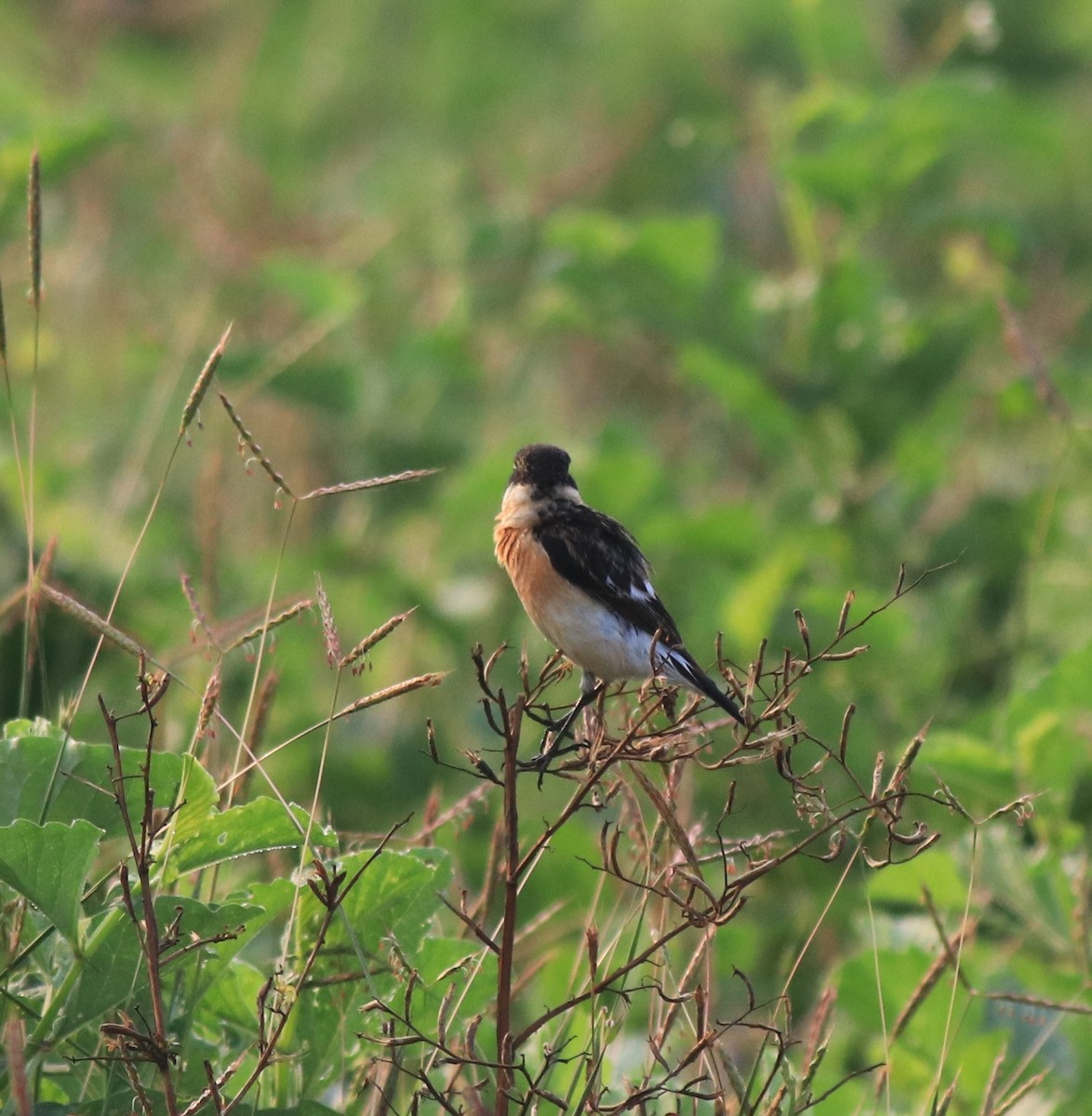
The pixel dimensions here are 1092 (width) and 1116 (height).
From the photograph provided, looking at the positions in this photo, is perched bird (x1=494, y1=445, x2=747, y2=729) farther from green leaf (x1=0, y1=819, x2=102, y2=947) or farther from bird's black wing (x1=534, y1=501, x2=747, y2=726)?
green leaf (x1=0, y1=819, x2=102, y2=947)

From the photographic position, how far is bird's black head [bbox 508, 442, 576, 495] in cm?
393

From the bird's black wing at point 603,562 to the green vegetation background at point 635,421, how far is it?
762 millimetres

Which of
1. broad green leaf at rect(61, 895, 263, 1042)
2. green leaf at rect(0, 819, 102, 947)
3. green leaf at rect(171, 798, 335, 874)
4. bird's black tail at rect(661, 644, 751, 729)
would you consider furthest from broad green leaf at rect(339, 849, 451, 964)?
bird's black tail at rect(661, 644, 751, 729)

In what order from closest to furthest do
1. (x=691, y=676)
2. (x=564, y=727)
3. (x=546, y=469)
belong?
(x=564, y=727) → (x=691, y=676) → (x=546, y=469)

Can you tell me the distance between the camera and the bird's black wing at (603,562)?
3.66 m

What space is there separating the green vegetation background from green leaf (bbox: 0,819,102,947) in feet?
3.87

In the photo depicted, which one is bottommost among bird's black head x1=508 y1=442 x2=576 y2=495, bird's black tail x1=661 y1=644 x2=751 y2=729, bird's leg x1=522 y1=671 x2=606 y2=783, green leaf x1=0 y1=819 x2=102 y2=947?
green leaf x1=0 y1=819 x2=102 y2=947

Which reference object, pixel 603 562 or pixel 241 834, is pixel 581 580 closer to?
pixel 603 562

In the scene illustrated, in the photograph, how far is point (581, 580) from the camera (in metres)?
3.66

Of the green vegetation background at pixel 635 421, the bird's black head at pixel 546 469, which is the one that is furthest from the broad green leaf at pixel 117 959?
the bird's black head at pixel 546 469

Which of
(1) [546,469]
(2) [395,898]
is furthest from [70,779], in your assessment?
(1) [546,469]

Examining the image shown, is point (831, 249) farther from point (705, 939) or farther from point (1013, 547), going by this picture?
point (705, 939)

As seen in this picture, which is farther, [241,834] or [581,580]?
[581,580]

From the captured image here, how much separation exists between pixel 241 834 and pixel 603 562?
55.6 inches
